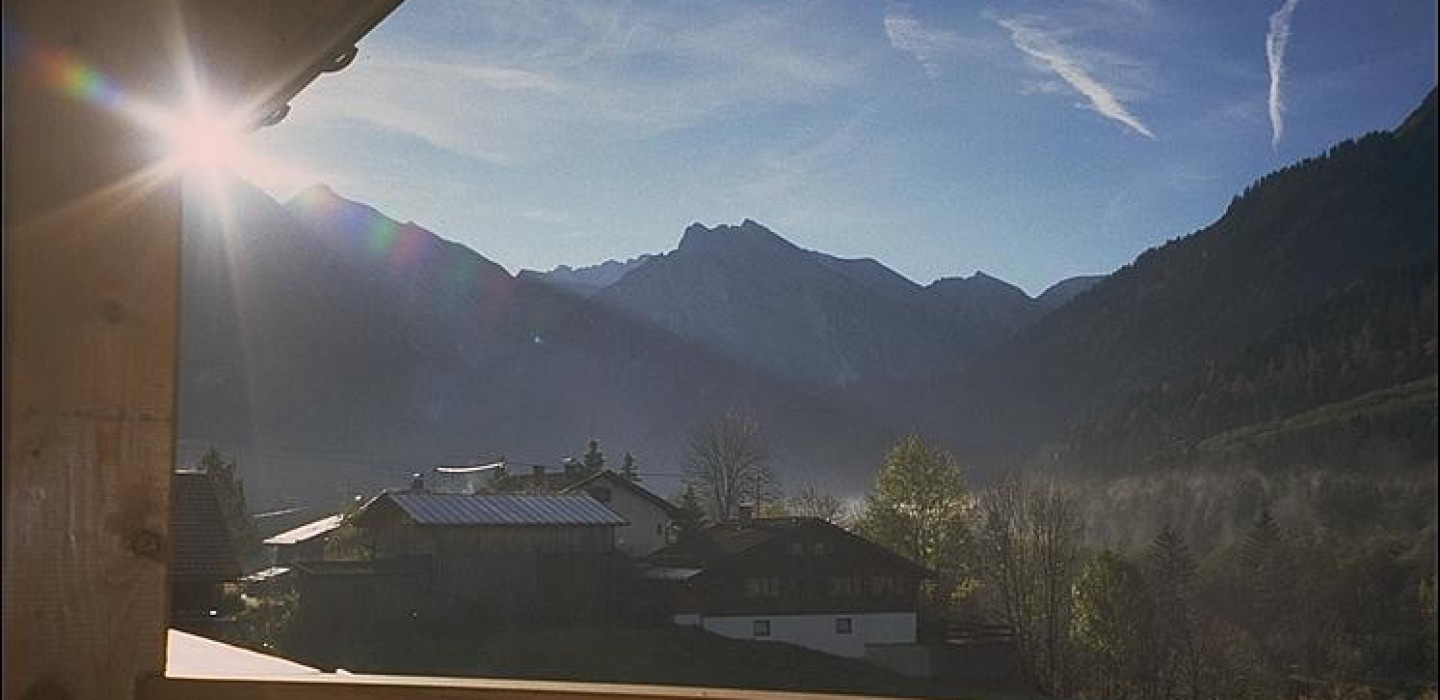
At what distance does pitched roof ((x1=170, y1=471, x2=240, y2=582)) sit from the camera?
23.6 feet

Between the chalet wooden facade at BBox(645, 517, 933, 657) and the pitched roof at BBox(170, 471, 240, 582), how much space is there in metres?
10.9

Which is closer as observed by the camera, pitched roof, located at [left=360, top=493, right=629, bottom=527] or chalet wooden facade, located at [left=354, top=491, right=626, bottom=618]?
chalet wooden facade, located at [left=354, top=491, right=626, bottom=618]

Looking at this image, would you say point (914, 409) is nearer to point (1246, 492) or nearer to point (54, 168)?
point (1246, 492)

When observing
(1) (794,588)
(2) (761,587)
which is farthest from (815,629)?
(2) (761,587)

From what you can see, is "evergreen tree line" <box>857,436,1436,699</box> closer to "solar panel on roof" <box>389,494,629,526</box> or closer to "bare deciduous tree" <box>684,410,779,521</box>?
"bare deciduous tree" <box>684,410,779,521</box>

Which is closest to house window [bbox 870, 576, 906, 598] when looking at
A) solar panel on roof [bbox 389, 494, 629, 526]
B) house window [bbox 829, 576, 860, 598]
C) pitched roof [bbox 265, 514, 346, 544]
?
house window [bbox 829, 576, 860, 598]

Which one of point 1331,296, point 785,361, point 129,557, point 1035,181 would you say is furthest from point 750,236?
point 129,557

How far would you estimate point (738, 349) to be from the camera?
26.4 m

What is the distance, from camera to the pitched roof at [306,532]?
21.0 metres

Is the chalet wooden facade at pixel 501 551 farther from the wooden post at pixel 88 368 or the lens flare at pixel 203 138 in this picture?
the wooden post at pixel 88 368

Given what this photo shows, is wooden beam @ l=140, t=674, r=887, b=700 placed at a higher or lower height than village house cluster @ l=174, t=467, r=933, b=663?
higher

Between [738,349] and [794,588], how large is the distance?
8.24m

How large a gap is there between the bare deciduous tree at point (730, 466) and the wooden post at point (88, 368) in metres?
19.9

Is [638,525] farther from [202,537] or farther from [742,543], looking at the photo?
[202,537]
